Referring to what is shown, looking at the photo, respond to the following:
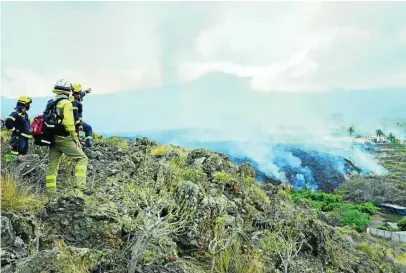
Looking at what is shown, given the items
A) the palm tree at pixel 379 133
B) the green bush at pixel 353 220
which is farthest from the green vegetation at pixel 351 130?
the green bush at pixel 353 220

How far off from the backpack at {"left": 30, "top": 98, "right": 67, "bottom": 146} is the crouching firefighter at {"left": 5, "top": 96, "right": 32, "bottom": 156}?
177 centimetres

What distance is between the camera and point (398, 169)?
9662 centimetres

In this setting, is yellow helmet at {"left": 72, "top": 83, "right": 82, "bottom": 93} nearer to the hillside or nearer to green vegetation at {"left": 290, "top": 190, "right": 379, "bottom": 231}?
the hillside

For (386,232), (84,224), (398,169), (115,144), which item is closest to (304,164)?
(398,169)

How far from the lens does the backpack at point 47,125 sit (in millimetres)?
6898

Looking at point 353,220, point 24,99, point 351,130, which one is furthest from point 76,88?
point 351,130

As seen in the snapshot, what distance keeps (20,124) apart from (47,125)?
2057 millimetres

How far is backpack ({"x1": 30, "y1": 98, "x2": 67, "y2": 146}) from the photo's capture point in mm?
6898

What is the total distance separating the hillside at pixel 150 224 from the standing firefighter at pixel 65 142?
12.3 inches

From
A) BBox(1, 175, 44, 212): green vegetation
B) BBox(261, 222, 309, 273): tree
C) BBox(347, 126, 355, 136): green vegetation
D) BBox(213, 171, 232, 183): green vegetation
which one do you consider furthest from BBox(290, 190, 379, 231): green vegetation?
BBox(347, 126, 355, 136): green vegetation

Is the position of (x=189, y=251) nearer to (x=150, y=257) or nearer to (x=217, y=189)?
(x=150, y=257)

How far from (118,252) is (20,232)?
1.42 meters

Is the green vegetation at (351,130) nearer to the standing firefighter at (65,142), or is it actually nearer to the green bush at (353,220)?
the green bush at (353,220)

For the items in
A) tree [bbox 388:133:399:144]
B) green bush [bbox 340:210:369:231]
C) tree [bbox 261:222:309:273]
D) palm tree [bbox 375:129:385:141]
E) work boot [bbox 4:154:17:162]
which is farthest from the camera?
palm tree [bbox 375:129:385:141]
